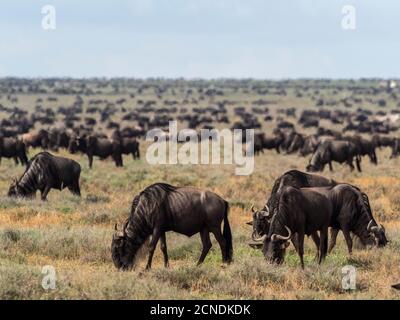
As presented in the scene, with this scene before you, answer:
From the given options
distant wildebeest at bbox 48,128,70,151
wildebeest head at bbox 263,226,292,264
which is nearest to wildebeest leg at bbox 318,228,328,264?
wildebeest head at bbox 263,226,292,264

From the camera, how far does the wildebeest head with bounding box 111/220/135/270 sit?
479 inches

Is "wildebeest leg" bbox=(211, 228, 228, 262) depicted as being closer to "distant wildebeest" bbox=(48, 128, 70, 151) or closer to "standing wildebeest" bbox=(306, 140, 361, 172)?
"standing wildebeest" bbox=(306, 140, 361, 172)

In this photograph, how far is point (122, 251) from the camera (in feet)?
40.1

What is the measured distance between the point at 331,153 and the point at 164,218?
2358 centimetres

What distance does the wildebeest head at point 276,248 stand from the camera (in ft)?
39.4

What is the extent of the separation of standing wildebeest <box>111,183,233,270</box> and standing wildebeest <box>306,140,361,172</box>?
21.0 m

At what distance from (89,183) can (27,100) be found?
81175mm

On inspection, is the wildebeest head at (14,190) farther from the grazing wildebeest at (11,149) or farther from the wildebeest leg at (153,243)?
the grazing wildebeest at (11,149)

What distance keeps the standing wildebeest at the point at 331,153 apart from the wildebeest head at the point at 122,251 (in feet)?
72.2

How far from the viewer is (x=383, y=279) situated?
482 inches

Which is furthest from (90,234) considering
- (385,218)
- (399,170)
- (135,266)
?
(399,170)

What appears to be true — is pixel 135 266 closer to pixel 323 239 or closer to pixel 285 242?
pixel 285 242

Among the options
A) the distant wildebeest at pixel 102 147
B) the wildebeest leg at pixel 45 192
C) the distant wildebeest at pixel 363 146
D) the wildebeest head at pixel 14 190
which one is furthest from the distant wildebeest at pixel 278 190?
the distant wildebeest at pixel 102 147

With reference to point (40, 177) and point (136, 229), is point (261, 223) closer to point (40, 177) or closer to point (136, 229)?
point (136, 229)
